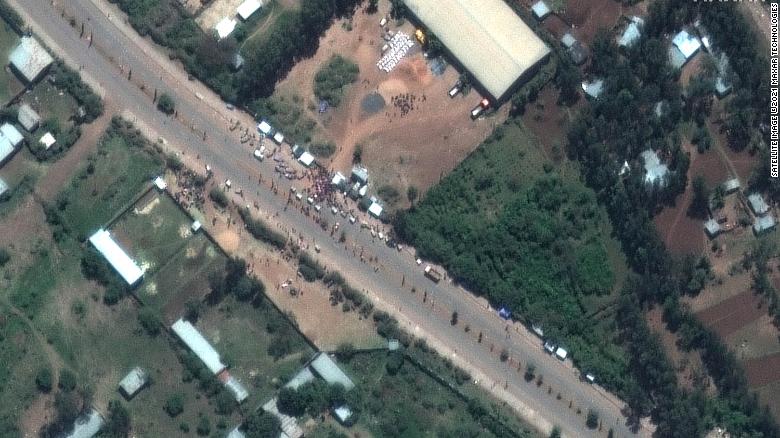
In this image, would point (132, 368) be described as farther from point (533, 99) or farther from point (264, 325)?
point (533, 99)

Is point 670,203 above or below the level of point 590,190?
below

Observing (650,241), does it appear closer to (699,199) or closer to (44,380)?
(699,199)

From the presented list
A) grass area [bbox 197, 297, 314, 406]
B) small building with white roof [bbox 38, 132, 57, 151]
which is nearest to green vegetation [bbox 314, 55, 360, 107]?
grass area [bbox 197, 297, 314, 406]

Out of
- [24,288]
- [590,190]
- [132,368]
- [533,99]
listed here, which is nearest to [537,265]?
[590,190]

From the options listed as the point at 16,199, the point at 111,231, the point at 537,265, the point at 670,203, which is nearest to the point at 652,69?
the point at 670,203

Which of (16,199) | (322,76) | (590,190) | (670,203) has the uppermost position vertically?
(16,199)

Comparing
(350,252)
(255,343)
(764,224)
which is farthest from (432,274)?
(764,224)

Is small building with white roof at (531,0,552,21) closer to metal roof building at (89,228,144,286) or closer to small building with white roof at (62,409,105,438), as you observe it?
metal roof building at (89,228,144,286)
